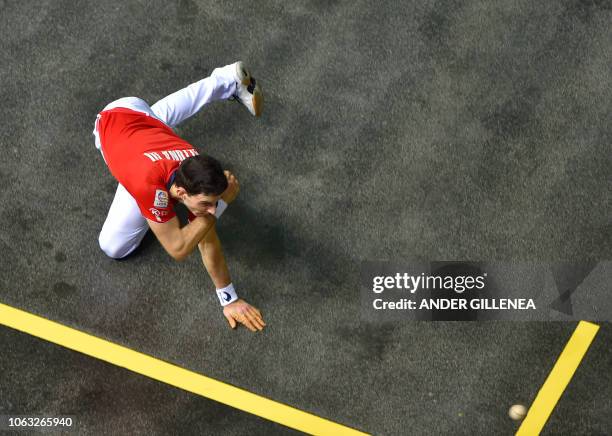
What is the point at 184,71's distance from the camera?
8.07 m

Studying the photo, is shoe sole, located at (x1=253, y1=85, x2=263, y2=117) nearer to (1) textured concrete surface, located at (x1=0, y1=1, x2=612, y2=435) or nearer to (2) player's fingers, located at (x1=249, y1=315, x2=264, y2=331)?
(1) textured concrete surface, located at (x1=0, y1=1, x2=612, y2=435)

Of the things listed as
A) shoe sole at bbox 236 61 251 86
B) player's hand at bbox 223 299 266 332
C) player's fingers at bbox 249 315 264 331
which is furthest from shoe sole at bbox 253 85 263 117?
player's fingers at bbox 249 315 264 331

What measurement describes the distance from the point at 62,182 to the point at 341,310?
270cm

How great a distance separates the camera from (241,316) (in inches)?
276

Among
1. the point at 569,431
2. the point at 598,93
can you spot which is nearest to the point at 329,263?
the point at 569,431

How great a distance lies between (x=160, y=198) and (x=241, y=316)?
4.72ft

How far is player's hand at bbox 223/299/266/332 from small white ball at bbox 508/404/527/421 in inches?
82.3

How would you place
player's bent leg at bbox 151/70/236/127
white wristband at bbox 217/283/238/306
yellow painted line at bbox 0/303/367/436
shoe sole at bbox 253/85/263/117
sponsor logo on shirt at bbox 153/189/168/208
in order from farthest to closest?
shoe sole at bbox 253/85/263/117 < player's bent leg at bbox 151/70/236/127 < white wristband at bbox 217/283/238/306 < yellow painted line at bbox 0/303/367/436 < sponsor logo on shirt at bbox 153/189/168/208

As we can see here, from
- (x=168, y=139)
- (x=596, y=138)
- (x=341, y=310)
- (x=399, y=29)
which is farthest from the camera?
(x=399, y=29)

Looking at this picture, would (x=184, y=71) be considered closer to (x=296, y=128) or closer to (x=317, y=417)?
(x=296, y=128)

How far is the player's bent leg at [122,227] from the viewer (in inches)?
268

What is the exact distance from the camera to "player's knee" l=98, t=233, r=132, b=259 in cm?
702

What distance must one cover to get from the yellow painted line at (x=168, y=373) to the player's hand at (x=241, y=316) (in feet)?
1.68

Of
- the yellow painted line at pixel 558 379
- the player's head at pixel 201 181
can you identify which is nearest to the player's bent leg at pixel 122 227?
the player's head at pixel 201 181
